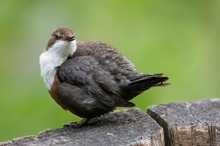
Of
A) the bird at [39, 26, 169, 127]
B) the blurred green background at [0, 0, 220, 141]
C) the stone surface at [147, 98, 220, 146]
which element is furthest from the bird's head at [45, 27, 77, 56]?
the blurred green background at [0, 0, 220, 141]

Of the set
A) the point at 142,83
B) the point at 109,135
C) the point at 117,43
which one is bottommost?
the point at 109,135

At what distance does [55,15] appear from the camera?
34.0 feet

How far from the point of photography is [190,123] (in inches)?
241

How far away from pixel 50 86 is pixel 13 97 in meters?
3.01

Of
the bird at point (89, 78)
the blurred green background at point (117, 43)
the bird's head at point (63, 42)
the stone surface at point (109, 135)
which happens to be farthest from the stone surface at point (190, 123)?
the blurred green background at point (117, 43)

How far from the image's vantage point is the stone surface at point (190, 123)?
19.7 ft

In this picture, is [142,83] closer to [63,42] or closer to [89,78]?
[89,78]

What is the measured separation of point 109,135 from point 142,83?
26.9 inches

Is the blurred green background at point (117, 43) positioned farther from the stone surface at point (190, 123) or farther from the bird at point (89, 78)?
the stone surface at point (190, 123)

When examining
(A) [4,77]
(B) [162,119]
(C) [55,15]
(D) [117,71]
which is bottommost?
(B) [162,119]

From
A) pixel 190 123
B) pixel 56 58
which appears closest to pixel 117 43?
pixel 56 58

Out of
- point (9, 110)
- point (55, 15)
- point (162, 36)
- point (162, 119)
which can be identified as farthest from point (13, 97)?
point (162, 119)

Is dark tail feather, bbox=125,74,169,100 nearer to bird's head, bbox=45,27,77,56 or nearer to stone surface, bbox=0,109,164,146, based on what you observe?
stone surface, bbox=0,109,164,146

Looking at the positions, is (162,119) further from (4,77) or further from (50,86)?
(4,77)
